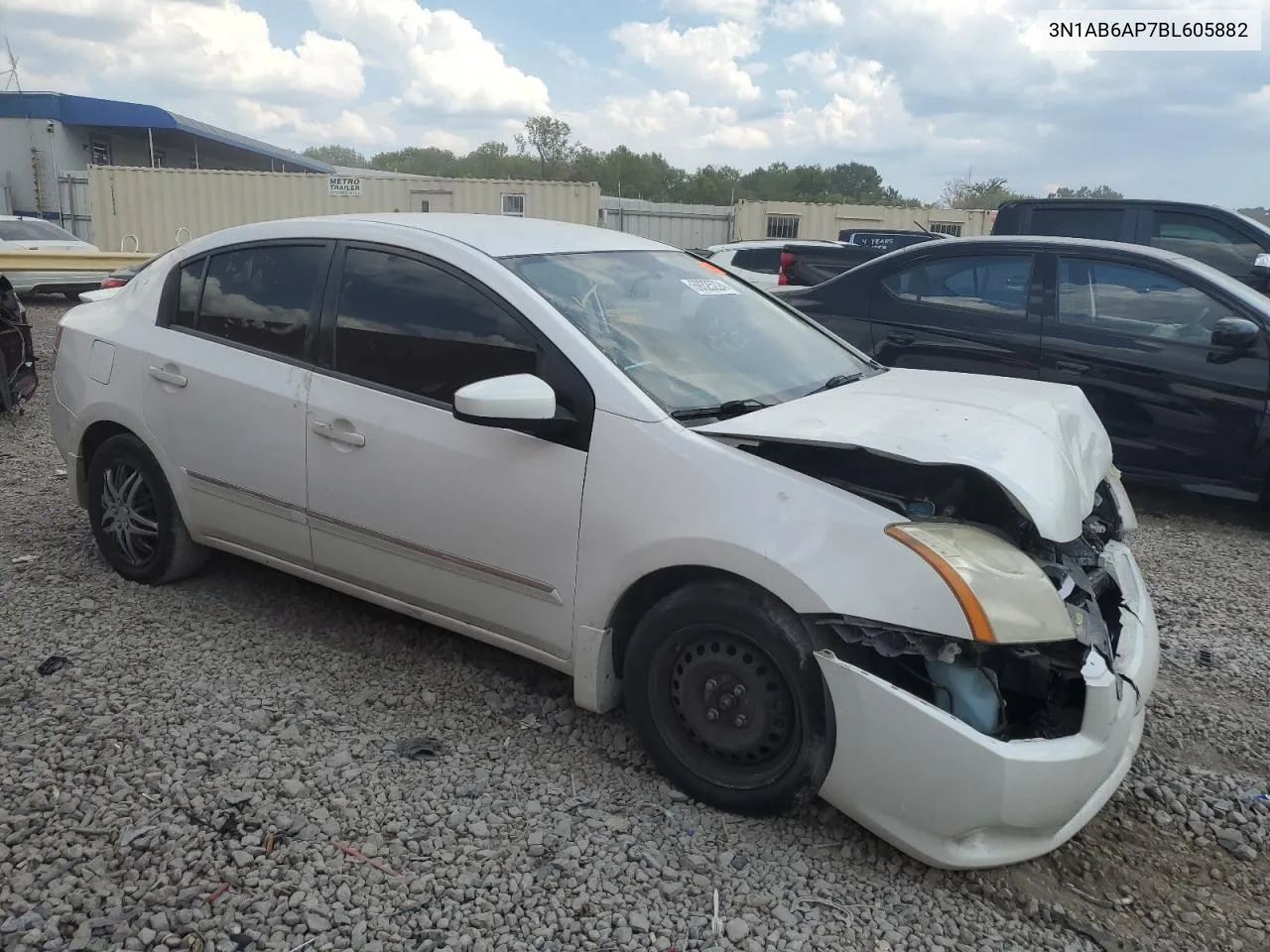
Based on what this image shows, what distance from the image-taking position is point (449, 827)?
2.77m

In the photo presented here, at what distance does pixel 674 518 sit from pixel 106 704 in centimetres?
208

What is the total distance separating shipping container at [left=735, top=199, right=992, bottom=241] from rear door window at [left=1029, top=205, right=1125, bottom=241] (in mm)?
15564

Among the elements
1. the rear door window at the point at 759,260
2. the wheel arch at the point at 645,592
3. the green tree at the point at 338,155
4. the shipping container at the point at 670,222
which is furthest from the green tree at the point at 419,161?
the wheel arch at the point at 645,592

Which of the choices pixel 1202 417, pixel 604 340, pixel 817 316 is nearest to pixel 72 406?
pixel 604 340

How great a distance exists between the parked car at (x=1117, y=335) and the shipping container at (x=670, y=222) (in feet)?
59.8

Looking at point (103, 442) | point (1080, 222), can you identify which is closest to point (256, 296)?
point (103, 442)

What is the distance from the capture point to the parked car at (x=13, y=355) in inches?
285

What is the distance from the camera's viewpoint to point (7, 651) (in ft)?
12.1

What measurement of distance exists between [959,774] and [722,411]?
1.26m

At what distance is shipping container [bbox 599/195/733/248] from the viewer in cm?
2464

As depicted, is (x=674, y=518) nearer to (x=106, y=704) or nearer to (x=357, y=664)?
(x=357, y=664)

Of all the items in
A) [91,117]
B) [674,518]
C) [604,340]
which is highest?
[91,117]

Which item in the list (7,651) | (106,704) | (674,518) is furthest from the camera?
(7,651)

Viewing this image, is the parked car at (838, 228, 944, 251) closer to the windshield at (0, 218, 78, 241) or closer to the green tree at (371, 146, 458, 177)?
the windshield at (0, 218, 78, 241)
